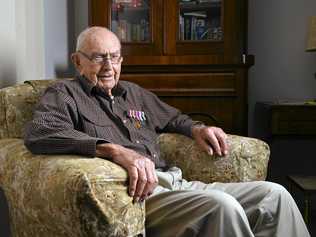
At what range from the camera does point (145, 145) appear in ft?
5.33

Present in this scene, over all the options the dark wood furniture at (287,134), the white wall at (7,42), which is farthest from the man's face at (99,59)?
the dark wood furniture at (287,134)

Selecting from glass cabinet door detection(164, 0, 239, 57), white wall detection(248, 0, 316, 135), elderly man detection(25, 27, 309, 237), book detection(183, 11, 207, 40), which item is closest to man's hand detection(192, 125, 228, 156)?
elderly man detection(25, 27, 309, 237)

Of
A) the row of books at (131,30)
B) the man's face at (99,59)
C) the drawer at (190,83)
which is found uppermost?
the row of books at (131,30)

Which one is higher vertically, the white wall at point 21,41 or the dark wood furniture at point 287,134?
the white wall at point 21,41

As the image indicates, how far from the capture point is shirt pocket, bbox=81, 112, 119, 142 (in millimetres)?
1500

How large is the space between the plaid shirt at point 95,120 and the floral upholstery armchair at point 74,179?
55 mm

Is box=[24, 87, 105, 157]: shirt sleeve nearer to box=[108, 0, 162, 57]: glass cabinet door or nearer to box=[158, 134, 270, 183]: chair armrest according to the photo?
box=[158, 134, 270, 183]: chair armrest

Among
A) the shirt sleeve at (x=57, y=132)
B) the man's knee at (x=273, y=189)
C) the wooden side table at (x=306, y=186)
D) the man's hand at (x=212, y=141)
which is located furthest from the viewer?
the wooden side table at (x=306, y=186)

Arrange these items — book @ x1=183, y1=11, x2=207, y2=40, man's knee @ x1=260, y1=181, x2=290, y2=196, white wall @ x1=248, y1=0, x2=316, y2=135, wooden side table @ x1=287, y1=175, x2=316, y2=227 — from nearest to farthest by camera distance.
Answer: man's knee @ x1=260, y1=181, x2=290, y2=196 < wooden side table @ x1=287, y1=175, x2=316, y2=227 < book @ x1=183, y1=11, x2=207, y2=40 < white wall @ x1=248, y1=0, x2=316, y2=135

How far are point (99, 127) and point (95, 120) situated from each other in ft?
0.10

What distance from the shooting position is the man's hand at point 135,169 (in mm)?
1119

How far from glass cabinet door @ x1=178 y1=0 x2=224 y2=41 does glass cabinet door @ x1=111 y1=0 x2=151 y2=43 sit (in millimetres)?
189

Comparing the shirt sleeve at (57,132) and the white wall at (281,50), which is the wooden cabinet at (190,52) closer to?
the white wall at (281,50)

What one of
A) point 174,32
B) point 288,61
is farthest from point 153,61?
point 288,61
